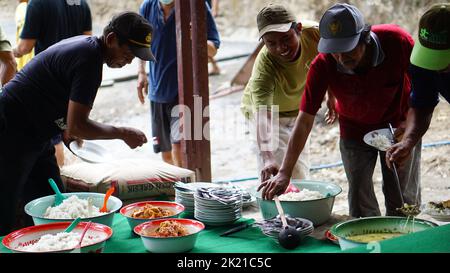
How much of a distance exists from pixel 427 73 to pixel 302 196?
2.73 feet

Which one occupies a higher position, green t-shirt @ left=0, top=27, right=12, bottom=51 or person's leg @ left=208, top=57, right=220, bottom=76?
green t-shirt @ left=0, top=27, right=12, bottom=51

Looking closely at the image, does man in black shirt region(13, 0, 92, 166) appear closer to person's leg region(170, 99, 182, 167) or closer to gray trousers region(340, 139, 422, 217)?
person's leg region(170, 99, 182, 167)

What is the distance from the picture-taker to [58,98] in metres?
3.18

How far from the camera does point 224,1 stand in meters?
14.0

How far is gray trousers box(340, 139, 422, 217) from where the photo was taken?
3582mm

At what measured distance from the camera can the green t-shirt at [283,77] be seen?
3699 millimetres

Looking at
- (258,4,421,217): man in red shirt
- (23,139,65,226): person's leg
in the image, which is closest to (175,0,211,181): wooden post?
(258,4,421,217): man in red shirt

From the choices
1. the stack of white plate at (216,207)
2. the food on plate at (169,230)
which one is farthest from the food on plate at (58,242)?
the stack of white plate at (216,207)

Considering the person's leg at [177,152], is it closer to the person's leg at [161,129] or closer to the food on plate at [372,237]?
the person's leg at [161,129]

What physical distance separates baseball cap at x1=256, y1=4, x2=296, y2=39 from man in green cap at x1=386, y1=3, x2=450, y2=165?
0.72 metres

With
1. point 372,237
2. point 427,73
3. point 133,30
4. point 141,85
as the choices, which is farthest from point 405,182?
point 141,85

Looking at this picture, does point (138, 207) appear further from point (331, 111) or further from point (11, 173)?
point (331, 111)
